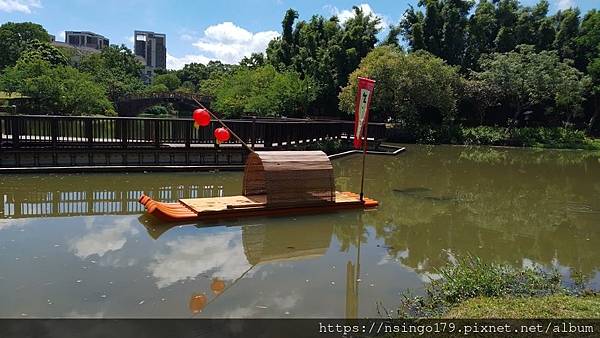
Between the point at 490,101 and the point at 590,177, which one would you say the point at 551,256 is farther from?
the point at 490,101

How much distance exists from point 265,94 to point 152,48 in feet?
509

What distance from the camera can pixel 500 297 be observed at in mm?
5672

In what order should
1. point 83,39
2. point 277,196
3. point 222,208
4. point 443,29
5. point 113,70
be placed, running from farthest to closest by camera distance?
point 83,39 < point 113,70 < point 443,29 < point 277,196 < point 222,208

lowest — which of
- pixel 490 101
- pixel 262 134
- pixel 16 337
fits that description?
pixel 16 337

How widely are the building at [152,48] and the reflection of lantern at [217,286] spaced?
17540cm

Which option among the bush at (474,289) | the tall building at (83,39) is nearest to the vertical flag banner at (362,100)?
the bush at (474,289)

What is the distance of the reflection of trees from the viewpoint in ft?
28.5

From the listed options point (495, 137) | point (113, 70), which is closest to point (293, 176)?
point (495, 137)

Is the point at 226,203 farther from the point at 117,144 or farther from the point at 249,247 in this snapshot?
the point at 117,144

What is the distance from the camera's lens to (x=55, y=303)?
5.64 m

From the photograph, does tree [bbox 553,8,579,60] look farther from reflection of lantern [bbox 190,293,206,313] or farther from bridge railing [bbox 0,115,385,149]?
reflection of lantern [bbox 190,293,206,313]

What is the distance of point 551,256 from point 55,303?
7.66 metres

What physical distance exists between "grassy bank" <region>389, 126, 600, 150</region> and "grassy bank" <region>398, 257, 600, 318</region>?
28406 mm

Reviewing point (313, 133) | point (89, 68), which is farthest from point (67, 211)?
point (89, 68)
